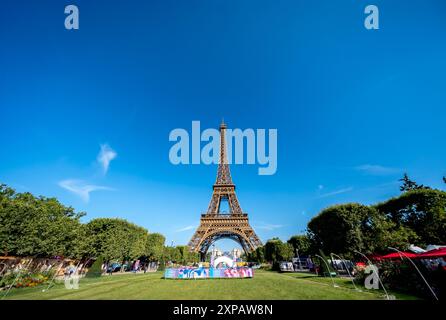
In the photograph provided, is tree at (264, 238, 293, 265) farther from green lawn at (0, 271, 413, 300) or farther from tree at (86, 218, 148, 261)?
green lawn at (0, 271, 413, 300)

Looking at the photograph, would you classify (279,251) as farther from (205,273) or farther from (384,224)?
(205,273)

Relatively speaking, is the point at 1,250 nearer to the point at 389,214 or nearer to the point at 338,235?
the point at 338,235

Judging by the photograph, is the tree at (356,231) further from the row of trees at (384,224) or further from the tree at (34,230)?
the tree at (34,230)

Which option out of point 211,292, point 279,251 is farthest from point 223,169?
point 211,292

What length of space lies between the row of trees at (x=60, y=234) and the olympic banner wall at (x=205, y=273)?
49.5 feet

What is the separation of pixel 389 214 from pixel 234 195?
124ft

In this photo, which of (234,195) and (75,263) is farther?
(234,195)

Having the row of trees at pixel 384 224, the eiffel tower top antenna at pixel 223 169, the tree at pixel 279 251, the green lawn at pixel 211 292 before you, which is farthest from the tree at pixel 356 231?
the eiffel tower top antenna at pixel 223 169

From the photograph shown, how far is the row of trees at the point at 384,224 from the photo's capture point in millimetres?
26500

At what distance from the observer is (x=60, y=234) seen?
31.3 metres

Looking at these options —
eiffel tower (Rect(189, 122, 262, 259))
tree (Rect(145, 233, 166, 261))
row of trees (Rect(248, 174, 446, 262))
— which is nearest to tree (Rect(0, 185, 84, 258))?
tree (Rect(145, 233, 166, 261))

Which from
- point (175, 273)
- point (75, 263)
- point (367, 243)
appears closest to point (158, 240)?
point (75, 263)

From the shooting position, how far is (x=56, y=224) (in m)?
31.7

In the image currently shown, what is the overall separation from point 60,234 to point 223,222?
119 feet
